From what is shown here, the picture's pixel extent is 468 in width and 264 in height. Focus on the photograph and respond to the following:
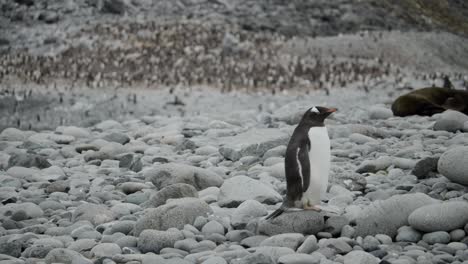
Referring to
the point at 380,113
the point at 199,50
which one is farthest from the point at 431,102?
the point at 199,50

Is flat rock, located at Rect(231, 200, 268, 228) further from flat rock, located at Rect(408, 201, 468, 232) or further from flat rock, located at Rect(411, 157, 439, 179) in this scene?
flat rock, located at Rect(411, 157, 439, 179)

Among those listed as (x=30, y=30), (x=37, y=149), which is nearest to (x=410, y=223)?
(x=37, y=149)

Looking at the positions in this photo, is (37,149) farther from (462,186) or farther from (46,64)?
(46,64)

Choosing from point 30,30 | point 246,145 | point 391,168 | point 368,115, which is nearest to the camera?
point 391,168

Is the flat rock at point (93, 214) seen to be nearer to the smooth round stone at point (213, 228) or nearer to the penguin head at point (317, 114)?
the smooth round stone at point (213, 228)

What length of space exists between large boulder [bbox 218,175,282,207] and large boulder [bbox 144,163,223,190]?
0.55 meters

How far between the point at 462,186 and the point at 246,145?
3.60 m

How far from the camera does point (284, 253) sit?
497cm

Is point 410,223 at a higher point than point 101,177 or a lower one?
higher

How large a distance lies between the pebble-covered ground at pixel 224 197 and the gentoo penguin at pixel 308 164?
0.29m

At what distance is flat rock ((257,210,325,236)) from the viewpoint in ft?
18.0

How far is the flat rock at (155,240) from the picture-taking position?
5.41 metres

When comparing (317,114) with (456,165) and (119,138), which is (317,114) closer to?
(456,165)

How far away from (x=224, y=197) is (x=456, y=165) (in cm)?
236
